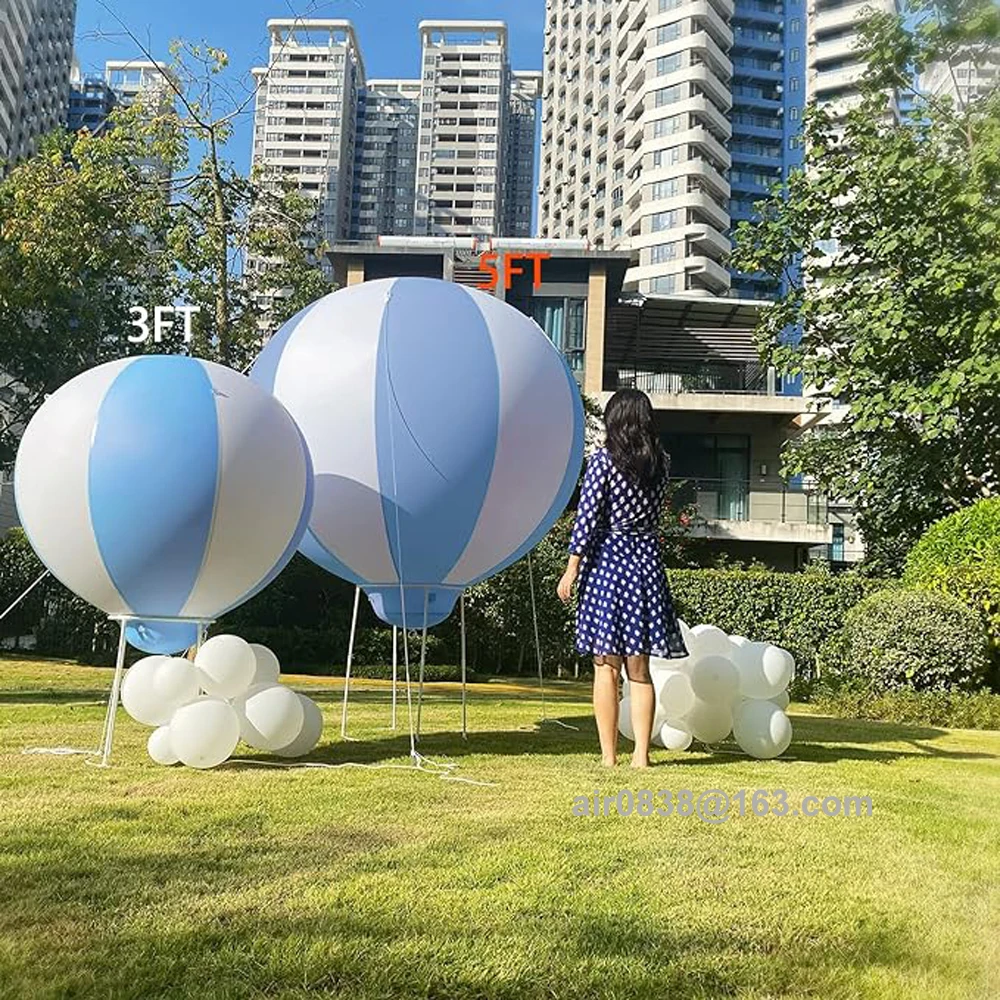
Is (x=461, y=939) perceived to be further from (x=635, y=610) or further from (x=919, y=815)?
(x=635, y=610)

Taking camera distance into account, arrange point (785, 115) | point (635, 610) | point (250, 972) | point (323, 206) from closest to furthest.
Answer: point (250, 972) → point (635, 610) → point (323, 206) → point (785, 115)

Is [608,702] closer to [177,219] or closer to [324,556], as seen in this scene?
[324,556]

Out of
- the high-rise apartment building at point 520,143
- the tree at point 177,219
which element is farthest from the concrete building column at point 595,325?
the high-rise apartment building at point 520,143

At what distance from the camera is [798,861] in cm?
288

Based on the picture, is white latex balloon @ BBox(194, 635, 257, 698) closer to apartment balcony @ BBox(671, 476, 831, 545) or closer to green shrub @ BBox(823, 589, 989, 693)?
green shrub @ BBox(823, 589, 989, 693)

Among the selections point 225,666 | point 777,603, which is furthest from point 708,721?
point 777,603

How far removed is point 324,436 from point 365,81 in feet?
17.6

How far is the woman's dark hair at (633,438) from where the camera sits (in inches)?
193

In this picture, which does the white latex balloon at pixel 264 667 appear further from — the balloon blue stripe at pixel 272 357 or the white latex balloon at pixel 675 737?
the white latex balloon at pixel 675 737

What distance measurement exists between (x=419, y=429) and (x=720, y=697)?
2038 mm

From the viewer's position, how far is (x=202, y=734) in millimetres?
4254

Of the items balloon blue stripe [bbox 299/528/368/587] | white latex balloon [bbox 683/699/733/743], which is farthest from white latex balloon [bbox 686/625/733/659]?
balloon blue stripe [bbox 299/528/368/587]

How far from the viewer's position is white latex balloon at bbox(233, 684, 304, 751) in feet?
15.0

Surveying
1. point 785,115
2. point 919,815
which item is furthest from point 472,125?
point 785,115
